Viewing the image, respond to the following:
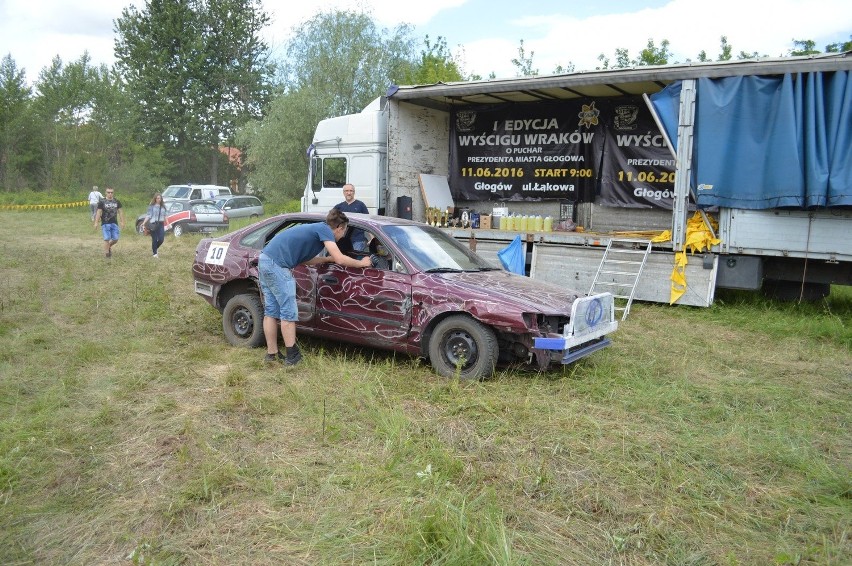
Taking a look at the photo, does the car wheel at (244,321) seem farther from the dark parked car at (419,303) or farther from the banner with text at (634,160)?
the banner with text at (634,160)

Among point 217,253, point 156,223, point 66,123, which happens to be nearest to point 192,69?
point 66,123

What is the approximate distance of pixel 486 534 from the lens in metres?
3.22

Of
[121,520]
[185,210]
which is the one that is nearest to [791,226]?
[121,520]

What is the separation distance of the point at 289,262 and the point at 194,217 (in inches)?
624

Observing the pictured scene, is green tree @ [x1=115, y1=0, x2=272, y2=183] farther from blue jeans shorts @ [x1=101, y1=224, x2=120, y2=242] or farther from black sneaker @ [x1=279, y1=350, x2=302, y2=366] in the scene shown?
black sneaker @ [x1=279, y1=350, x2=302, y2=366]

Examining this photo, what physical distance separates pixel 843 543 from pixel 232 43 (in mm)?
48770

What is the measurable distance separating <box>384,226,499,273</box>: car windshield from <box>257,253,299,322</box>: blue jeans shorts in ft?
3.49

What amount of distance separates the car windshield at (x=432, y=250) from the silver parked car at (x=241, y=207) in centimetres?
1975

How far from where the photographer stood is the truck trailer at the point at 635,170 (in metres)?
8.62

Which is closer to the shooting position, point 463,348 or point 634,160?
point 463,348

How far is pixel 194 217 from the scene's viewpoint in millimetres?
20922

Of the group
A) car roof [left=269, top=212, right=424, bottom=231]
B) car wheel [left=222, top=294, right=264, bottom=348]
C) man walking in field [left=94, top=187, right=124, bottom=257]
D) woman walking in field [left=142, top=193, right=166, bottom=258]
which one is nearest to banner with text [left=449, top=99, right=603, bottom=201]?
car roof [left=269, top=212, right=424, bottom=231]

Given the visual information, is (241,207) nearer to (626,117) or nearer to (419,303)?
(626,117)

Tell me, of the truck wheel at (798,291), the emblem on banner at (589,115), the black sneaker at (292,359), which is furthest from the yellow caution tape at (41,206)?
the truck wheel at (798,291)
